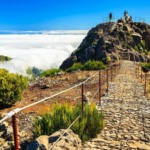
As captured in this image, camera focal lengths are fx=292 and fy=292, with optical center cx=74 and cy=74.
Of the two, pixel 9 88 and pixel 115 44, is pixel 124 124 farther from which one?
pixel 115 44

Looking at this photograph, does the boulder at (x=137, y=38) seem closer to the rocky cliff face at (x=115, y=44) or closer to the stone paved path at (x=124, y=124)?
the rocky cliff face at (x=115, y=44)

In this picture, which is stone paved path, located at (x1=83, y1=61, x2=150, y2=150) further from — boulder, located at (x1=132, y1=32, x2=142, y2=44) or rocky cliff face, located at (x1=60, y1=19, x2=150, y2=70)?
boulder, located at (x1=132, y1=32, x2=142, y2=44)

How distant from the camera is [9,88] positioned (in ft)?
51.0

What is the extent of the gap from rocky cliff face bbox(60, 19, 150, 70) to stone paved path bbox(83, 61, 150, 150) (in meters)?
25.3

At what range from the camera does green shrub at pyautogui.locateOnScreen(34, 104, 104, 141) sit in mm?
7578

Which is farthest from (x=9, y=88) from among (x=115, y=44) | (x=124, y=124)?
(x=115, y=44)

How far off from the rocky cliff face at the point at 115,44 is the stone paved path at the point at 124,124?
995 inches

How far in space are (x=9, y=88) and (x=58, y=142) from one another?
9.73 m

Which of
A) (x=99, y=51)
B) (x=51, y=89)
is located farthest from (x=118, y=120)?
(x=99, y=51)

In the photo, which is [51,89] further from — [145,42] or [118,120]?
[145,42]

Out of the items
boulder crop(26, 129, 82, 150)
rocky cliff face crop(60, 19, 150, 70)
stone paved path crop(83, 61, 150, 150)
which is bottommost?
stone paved path crop(83, 61, 150, 150)

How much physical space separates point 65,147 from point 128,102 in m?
6.80

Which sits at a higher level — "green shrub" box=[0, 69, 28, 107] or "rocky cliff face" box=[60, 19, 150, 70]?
"rocky cliff face" box=[60, 19, 150, 70]

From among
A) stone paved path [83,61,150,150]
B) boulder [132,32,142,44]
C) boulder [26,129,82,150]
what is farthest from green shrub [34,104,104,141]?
boulder [132,32,142,44]
